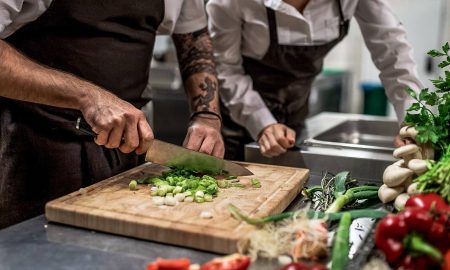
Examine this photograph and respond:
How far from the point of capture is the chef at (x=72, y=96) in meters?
1.31

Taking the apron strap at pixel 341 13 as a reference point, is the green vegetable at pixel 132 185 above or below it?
below

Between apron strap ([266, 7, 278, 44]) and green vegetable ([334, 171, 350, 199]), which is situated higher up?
apron strap ([266, 7, 278, 44])

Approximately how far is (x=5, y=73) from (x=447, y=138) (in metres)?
0.99

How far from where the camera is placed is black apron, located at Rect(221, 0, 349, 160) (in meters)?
2.05

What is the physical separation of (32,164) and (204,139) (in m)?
0.51

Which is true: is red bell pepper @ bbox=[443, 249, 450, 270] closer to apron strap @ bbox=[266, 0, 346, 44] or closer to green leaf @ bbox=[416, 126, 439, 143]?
green leaf @ bbox=[416, 126, 439, 143]

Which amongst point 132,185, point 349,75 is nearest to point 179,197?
point 132,185

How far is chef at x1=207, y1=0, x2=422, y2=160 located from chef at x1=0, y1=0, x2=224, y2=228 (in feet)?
1.00

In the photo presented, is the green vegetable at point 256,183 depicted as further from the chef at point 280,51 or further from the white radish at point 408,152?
the chef at point 280,51

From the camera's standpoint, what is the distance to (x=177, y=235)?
110 centimetres

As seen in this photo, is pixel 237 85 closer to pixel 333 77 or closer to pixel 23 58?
pixel 23 58

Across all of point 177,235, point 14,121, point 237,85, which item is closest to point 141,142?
point 177,235

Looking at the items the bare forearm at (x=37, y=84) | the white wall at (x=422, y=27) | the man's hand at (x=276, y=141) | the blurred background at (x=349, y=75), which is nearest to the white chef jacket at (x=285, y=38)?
the man's hand at (x=276, y=141)

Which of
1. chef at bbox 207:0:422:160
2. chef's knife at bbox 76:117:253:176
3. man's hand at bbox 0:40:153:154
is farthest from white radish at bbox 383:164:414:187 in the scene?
chef at bbox 207:0:422:160
